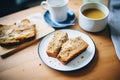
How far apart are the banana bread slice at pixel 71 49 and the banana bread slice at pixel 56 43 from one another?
16 mm

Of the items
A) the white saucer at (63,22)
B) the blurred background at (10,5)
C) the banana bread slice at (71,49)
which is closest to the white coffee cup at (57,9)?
the white saucer at (63,22)

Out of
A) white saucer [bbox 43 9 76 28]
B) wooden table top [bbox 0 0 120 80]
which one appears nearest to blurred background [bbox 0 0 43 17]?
white saucer [bbox 43 9 76 28]

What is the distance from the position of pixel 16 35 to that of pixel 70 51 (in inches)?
9.1

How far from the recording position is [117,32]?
29.8 inches

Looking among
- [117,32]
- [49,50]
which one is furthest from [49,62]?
[117,32]

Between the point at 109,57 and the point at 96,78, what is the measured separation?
0.35 feet

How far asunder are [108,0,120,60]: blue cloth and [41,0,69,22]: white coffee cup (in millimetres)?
202

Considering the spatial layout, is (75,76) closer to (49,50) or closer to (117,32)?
(49,50)

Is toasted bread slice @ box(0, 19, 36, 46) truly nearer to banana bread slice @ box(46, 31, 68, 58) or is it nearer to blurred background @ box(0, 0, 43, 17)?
banana bread slice @ box(46, 31, 68, 58)

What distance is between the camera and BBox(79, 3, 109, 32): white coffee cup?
73cm

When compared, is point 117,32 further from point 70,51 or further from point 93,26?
point 70,51

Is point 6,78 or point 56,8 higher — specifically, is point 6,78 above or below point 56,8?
below

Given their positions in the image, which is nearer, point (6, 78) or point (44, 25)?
point (6, 78)

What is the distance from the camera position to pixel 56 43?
70cm
